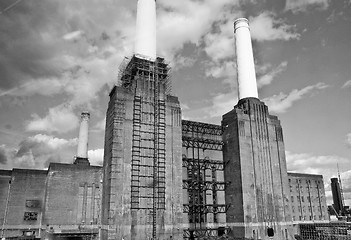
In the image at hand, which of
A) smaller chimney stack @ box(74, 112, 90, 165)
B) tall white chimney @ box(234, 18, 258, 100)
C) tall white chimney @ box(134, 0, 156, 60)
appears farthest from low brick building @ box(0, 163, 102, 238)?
tall white chimney @ box(234, 18, 258, 100)

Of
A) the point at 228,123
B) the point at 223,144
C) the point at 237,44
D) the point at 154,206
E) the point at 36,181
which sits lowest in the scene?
the point at 154,206

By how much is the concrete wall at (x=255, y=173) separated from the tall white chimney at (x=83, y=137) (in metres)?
32.3

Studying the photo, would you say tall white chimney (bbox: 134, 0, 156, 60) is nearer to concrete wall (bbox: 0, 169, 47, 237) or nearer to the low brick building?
the low brick building

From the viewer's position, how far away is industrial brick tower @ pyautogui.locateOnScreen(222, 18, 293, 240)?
41.7 m

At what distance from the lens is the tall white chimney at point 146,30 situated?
42166 millimetres

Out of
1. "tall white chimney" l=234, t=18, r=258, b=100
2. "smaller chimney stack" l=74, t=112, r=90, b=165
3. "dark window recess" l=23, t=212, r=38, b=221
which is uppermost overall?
"tall white chimney" l=234, t=18, r=258, b=100

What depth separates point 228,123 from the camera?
153ft

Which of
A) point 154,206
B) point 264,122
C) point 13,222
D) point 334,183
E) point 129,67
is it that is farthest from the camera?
point 334,183

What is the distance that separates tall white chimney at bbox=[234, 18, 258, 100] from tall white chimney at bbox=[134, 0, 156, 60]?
1563cm

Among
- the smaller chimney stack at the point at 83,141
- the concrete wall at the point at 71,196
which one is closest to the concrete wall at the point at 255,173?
the concrete wall at the point at 71,196

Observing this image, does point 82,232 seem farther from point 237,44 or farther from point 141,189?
point 237,44

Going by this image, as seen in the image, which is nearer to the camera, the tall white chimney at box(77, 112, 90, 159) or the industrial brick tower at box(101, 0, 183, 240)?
the industrial brick tower at box(101, 0, 183, 240)

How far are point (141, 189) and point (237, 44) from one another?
102 ft

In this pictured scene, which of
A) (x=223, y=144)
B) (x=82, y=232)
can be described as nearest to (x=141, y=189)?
(x=82, y=232)
